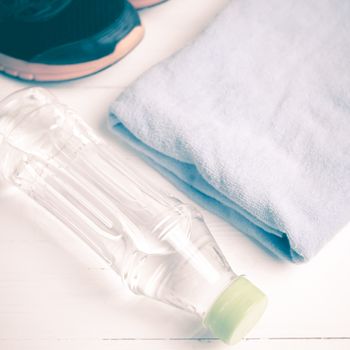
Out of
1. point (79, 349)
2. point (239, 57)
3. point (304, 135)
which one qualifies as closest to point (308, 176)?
point (304, 135)

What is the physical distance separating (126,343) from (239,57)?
0.30m

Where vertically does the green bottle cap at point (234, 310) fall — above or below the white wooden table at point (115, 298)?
above

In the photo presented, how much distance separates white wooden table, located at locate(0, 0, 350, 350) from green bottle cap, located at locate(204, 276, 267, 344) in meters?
0.04

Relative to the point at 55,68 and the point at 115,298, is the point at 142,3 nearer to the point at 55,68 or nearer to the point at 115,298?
the point at 55,68

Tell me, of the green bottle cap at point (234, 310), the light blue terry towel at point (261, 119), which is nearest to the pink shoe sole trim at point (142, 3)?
the light blue terry towel at point (261, 119)

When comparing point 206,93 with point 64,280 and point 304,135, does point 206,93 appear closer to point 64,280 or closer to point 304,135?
point 304,135

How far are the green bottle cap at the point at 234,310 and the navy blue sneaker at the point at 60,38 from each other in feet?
0.96

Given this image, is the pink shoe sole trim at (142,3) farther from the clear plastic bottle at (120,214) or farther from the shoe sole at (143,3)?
the clear plastic bottle at (120,214)

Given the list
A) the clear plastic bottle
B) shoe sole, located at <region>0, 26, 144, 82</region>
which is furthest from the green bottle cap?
shoe sole, located at <region>0, 26, 144, 82</region>

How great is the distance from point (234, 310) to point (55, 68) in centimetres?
32

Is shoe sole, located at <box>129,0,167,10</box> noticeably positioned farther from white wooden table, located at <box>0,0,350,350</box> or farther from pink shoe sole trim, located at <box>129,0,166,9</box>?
white wooden table, located at <box>0,0,350,350</box>

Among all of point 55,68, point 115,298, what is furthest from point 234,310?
point 55,68

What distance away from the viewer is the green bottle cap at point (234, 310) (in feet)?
1.26

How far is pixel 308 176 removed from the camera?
18.8 inches
